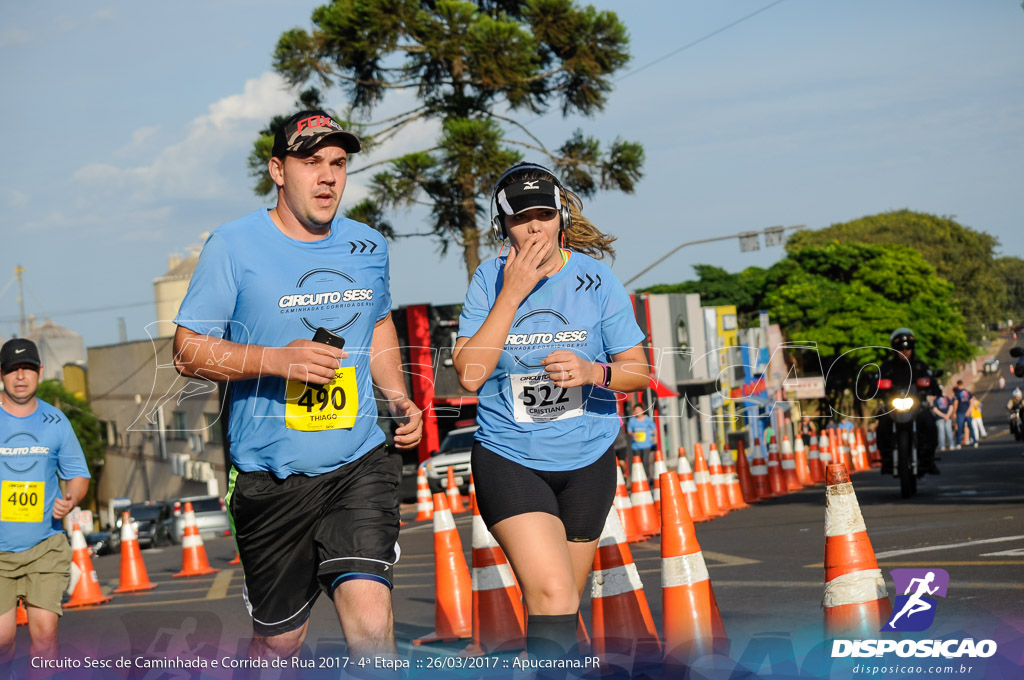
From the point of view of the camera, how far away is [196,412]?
142ft

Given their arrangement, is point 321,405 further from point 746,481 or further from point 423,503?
point 423,503

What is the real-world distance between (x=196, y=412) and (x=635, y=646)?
40.7 meters

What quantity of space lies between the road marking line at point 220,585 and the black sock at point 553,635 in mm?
7072

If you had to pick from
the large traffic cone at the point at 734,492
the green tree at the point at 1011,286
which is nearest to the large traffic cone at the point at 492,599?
the large traffic cone at the point at 734,492

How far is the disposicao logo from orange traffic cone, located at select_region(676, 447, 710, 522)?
7.18m

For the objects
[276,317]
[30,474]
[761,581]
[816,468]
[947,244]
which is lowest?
[816,468]

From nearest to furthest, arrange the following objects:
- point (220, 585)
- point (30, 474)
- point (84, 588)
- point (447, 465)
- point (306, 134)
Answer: point (306, 134) < point (30, 474) < point (220, 585) < point (84, 588) < point (447, 465)

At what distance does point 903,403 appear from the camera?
1272cm

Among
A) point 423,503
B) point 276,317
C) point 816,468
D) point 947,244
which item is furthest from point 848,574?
point 947,244

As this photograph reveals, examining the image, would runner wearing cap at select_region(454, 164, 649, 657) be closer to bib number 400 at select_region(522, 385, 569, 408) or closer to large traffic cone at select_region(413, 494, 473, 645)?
bib number 400 at select_region(522, 385, 569, 408)

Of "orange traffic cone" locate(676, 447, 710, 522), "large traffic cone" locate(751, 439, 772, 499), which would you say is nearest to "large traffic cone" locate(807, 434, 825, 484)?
"large traffic cone" locate(751, 439, 772, 499)

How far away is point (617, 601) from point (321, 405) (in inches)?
73.5

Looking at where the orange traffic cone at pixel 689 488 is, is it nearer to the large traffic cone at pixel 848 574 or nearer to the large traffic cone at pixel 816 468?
the large traffic cone at pixel 816 468

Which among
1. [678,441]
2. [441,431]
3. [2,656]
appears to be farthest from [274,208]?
[678,441]
